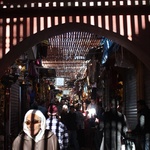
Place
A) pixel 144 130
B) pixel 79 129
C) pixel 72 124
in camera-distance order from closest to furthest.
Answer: pixel 144 130, pixel 72 124, pixel 79 129

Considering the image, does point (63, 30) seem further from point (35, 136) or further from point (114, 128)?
point (35, 136)

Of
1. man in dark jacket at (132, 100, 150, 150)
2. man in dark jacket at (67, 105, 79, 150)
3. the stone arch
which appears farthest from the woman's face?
man in dark jacket at (67, 105, 79, 150)

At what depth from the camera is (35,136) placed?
4.39m

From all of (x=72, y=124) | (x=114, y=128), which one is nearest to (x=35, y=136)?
(x=114, y=128)

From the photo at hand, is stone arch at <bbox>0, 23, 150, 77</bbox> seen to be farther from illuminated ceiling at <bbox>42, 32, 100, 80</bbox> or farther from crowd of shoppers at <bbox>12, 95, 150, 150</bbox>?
illuminated ceiling at <bbox>42, 32, 100, 80</bbox>

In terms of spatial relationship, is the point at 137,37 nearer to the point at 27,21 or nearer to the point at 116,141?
the point at 27,21

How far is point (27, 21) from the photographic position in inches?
260

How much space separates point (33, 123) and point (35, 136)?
0.56 feet

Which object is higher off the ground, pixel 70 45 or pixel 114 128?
pixel 70 45

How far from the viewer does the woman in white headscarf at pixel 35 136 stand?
439 cm

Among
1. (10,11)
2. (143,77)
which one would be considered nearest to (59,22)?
(10,11)

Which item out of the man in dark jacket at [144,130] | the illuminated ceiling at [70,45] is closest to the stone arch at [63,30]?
the man in dark jacket at [144,130]

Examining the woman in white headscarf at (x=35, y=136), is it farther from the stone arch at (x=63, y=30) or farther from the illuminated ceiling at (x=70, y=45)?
the illuminated ceiling at (x=70, y=45)

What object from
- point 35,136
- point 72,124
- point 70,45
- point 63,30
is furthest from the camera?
point 70,45
